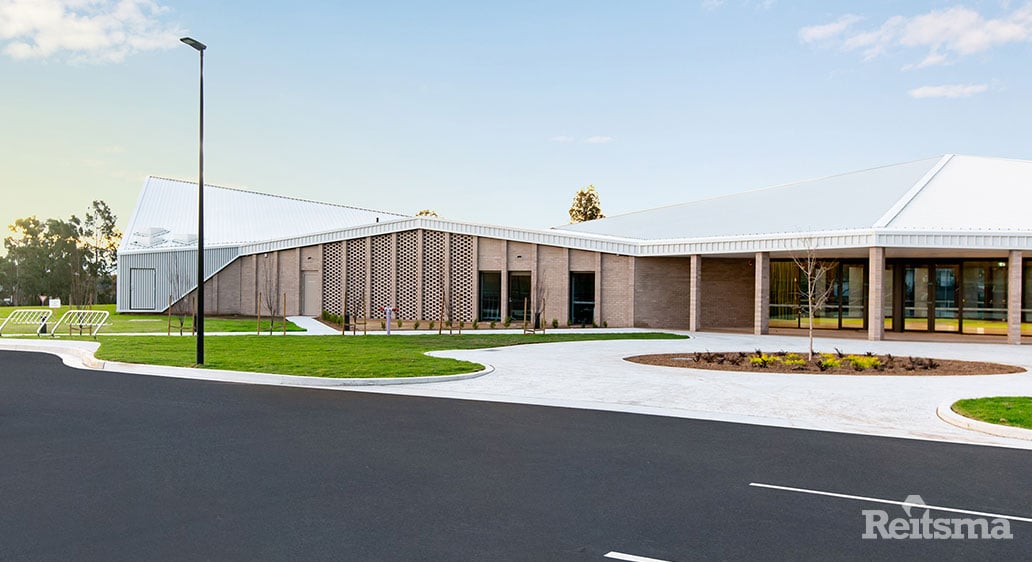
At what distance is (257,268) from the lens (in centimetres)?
4191

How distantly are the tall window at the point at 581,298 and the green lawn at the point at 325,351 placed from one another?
4.64 m

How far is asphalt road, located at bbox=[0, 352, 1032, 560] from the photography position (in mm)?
5363

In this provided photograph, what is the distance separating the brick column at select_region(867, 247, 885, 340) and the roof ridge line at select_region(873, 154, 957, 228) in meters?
1.29

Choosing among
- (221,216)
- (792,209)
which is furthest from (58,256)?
(792,209)

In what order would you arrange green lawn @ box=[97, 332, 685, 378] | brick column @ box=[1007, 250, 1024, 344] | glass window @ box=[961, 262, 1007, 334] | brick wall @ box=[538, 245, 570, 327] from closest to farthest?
green lawn @ box=[97, 332, 685, 378], brick column @ box=[1007, 250, 1024, 344], glass window @ box=[961, 262, 1007, 334], brick wall @ box=[538, 245, 570, 327]

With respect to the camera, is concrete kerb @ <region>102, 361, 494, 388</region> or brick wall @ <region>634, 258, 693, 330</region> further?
brick wall @ <region>634, 258, 693, 330</region>

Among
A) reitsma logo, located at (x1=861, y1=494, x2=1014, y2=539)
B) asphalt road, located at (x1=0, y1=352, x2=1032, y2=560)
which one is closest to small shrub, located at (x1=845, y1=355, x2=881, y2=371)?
asphalt road, located at (x1=0, y1=352, x2=1032, y2=560)

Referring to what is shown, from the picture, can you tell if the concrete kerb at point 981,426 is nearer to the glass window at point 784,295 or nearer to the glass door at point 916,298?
the glass door at point 916,298

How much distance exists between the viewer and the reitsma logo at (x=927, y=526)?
5699 mm

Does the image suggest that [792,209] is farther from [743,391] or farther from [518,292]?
[743,391]

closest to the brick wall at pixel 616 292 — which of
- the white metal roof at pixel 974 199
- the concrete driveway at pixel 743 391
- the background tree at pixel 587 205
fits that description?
the white metal roof at pixel 974 199

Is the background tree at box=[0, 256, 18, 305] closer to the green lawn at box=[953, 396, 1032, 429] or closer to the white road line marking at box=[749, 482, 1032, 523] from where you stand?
the green lawn at box=[953, 396, 1032, 429]

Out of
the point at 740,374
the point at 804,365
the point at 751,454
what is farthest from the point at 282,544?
the point at 804,365

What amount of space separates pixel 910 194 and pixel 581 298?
46.0 feet
